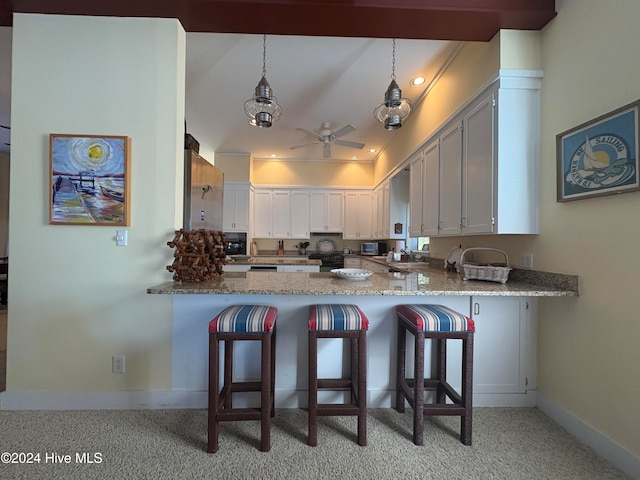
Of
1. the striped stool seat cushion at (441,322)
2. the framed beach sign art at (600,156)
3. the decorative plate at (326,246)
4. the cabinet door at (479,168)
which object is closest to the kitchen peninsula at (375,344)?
the striped stool seat cushion at (441,322)

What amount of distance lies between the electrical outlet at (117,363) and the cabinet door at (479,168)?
2744mm

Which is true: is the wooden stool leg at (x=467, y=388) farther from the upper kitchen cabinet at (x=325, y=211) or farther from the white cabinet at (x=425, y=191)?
the upper kitchen cabinet at (x=325, y=211)

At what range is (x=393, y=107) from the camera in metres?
2.58

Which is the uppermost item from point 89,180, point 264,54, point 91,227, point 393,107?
point 264,54

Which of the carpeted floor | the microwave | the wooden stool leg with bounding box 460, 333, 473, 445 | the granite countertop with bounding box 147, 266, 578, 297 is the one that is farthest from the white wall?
the microwave

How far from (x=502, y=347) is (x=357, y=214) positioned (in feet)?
13.9

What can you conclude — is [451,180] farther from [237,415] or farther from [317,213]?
[317,213]

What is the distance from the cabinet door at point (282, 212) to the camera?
6.01 meters

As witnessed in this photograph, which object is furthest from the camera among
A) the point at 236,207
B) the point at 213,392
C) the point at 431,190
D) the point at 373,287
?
the point at 236,207

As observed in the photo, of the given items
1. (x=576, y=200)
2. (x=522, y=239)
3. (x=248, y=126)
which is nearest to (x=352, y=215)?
(x=248, y=126)

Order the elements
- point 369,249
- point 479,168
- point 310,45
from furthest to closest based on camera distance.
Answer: point 369,249 → point 310,45 → point 479,168

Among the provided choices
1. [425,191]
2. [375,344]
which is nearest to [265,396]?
[375,344]

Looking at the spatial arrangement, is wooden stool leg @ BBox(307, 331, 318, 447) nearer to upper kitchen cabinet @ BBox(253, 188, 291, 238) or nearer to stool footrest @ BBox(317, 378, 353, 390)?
stool footrest @ BBox(317, 378, 353, 390)

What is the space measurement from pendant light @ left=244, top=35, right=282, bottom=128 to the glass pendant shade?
975 mm
